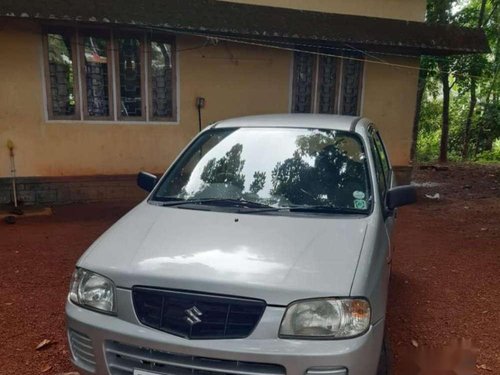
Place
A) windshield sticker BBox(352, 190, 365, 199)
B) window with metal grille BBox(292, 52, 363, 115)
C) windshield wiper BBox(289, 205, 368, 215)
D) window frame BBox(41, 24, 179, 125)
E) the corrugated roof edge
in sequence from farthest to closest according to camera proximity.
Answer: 1. window with metal grille BBox(292, 52, 363, 115)
2. window frame BBox(41, 24, 179, 125)
3. the corrugated roof edge
4. windshield sticker BBox(352, 190, 365, 199)
5. windshield wiper BBox(289, 205, 368, 215)

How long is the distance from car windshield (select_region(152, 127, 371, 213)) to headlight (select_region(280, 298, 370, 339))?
0.91 meters

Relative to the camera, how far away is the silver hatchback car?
201 cm

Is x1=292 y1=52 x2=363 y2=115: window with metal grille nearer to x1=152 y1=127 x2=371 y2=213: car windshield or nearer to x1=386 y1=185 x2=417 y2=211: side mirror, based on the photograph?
x1=152 y1=127 x2=371 y2=213: car windshield

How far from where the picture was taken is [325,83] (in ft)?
28.1

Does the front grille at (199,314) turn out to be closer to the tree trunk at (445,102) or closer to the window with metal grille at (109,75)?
the window with metal grille at (109,75)

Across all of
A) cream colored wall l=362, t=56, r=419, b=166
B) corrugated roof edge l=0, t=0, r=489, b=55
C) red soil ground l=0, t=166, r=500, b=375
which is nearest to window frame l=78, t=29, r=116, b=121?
corrugated roof edge l=0, t=0, r=489, b=55

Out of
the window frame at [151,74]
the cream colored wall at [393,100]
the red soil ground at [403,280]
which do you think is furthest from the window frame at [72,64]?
the cream colored wall at [393,100]

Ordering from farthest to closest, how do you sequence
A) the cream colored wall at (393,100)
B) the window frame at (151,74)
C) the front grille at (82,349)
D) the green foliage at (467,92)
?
the green foliage at (467,92)
the cream colored wall at (393,100)
the window frame at (151,74)
the front grille at (82,349)

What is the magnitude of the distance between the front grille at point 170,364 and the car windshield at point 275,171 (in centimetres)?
117

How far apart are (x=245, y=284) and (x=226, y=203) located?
3.28ft

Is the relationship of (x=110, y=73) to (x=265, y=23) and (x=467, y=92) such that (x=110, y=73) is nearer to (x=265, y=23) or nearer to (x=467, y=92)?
(x=265, y=23)

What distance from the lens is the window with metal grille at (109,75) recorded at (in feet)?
23.7

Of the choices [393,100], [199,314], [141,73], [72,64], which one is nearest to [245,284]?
[199,314]

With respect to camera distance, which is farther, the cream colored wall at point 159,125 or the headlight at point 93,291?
the cream colored wall at point 159,125
